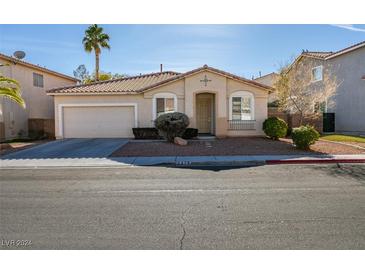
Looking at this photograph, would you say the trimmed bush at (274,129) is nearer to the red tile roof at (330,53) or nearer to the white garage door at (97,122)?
the red tile roof at (330,53)

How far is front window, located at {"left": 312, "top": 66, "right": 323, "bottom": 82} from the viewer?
25.4 metres

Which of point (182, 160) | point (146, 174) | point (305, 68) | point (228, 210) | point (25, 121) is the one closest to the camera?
point (228, 210)

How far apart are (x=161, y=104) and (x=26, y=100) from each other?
11305 mm

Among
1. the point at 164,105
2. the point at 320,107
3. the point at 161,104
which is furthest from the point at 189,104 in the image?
the point at 320,107

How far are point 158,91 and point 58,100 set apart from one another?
7313 millimetres

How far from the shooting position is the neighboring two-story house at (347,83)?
21.2 meters

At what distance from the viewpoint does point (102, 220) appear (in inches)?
204

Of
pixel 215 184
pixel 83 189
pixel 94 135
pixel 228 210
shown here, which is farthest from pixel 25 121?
pixel 228 210

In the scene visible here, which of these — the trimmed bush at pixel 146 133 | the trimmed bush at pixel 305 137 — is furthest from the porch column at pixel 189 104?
A: the trimmed bush at pixel 305 137

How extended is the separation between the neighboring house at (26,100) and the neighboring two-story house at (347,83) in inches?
879

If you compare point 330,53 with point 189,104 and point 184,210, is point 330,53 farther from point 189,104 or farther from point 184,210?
point 184,210

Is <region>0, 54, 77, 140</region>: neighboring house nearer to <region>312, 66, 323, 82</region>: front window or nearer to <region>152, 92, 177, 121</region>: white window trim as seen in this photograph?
<region>152, 92, 177, 121</region>: white window trim
